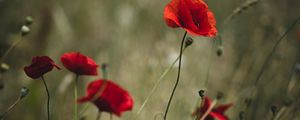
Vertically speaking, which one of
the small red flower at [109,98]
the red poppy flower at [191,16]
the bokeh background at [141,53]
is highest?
the red poppy flower at [191,16]

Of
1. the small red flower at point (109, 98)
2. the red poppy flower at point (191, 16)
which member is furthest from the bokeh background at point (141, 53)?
the red poppy flower at point (191, 16)

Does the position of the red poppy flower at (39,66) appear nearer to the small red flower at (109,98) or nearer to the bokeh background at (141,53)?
the small red flower at (109,98)

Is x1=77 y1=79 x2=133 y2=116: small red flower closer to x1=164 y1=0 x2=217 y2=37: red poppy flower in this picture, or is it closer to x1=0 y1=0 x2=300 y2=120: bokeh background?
x1=164 y1=0 x2=217 y2=37: red poppy flower

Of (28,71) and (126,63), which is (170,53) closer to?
(126,63)

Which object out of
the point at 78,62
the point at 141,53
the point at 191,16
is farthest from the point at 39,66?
the point at 141,53

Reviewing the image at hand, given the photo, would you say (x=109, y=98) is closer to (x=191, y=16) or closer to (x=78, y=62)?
(x=78, y=62)

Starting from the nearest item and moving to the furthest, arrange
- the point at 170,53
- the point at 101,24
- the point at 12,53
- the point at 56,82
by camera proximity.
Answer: the point at 56,82 → the point at 12,53 → the point at 170,53 → the point at 101,24

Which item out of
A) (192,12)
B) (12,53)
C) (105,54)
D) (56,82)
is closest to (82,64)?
(192,12)
